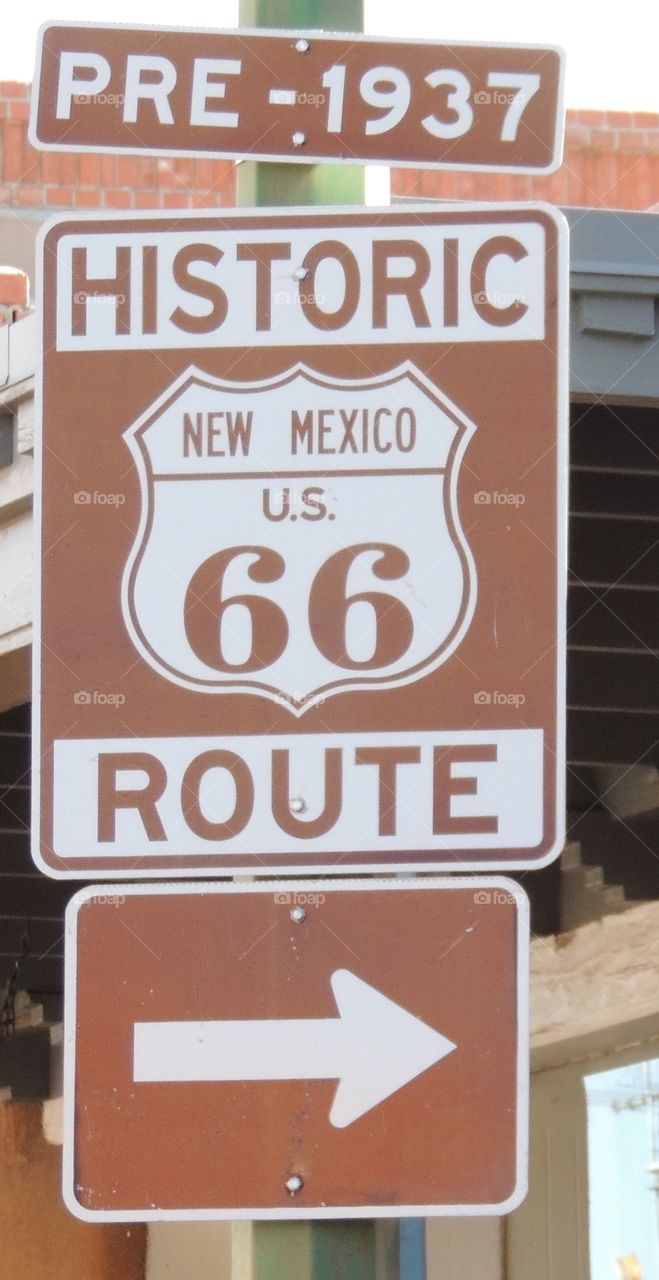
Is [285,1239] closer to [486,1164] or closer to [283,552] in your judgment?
[486,1164]

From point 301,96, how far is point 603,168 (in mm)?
10622

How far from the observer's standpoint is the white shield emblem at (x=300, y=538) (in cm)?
249

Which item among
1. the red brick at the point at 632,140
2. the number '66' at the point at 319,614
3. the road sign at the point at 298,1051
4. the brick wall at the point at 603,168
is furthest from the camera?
the red brick at the point at 632,140

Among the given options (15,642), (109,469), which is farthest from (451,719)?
(15,642)

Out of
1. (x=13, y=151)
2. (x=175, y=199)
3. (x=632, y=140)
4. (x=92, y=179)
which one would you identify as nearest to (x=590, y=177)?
(x=632, y=140)

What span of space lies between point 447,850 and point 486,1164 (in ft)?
1.13

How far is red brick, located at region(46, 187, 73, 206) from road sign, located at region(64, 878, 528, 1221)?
35.6 feet

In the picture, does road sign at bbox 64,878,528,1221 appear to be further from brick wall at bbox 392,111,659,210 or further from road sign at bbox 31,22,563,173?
brick wall at bbox 392,111,659,210

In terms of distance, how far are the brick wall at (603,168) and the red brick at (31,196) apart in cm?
218

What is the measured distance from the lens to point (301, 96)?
283 centimetres

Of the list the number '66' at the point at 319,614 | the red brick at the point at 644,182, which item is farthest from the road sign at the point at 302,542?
the red brick at the point at 644,182

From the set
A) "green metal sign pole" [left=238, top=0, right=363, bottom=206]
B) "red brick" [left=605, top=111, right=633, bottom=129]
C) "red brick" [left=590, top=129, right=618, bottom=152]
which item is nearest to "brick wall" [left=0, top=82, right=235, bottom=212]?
"red brick" [left=590, top=129, right=618, bottom=152]

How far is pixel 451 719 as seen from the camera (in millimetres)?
2447

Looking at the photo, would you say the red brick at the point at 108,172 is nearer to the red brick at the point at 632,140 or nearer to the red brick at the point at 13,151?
the red brick at the point at 13,151
